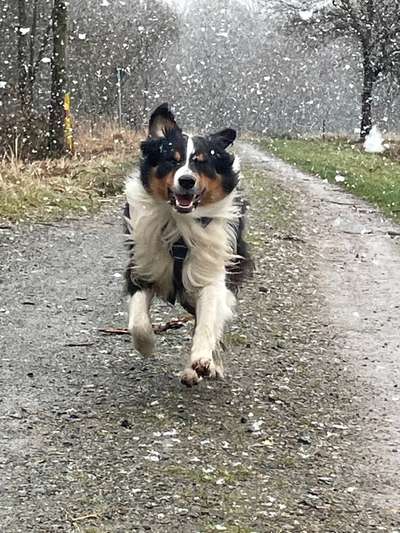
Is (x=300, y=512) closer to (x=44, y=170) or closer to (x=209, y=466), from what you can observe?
(x=209, y=466)

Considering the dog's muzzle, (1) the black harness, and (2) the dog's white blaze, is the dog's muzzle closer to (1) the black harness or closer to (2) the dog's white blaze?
(2) the dog's white blaze

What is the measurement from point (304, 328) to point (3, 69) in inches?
820

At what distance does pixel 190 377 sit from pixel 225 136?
1.34m

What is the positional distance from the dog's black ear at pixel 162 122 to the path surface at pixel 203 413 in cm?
126

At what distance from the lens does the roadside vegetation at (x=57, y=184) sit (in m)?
10.0

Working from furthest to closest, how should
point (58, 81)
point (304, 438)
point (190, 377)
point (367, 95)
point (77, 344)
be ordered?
point (367, 95)
point (58, 81)
point (77, 344)
point (190, 377)
point (304, 438)

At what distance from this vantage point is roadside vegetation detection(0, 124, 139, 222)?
10031mm

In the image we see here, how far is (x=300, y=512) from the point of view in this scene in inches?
119

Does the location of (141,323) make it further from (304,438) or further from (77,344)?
(304,438)

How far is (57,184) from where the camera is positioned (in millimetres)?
11547

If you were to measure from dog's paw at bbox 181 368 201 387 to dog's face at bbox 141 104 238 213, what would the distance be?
31.5 inches

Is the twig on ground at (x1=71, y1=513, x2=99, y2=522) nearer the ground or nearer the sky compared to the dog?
nearer the ground

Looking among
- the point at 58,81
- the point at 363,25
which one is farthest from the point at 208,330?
the point at 363,25

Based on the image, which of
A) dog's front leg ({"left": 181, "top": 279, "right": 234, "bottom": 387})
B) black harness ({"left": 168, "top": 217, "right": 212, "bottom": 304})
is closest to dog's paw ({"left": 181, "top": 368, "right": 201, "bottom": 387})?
dog's front leg ({"left": 181, "top": 279, "right": 234, "bottom": 387})
